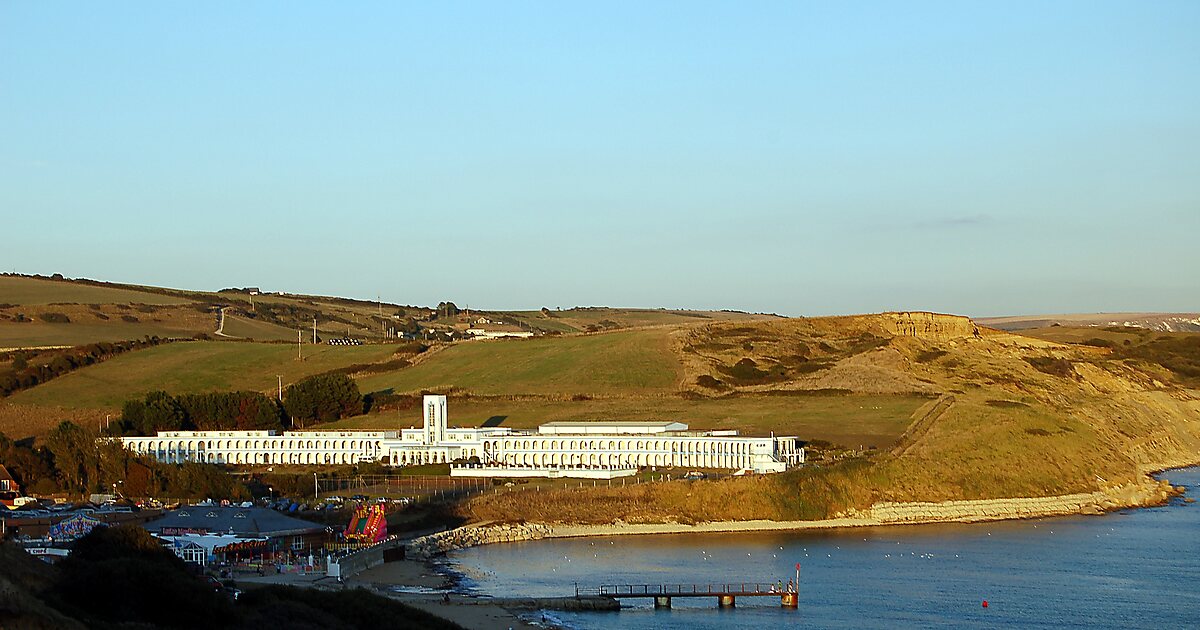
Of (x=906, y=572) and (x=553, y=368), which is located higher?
(x=553, y=368)

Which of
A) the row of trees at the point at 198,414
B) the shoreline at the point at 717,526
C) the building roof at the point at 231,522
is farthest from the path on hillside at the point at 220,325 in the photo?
the building roof at the point at 231,522

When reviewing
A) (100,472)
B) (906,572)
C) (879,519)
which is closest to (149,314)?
(100,472)

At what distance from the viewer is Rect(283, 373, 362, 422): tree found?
9381 centimetres

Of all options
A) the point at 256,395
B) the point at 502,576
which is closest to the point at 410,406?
the point at 256,395

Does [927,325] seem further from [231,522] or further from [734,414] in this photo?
[231,522]

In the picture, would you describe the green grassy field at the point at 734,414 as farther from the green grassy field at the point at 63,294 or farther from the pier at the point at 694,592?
the green grassy field at the point at 63,294

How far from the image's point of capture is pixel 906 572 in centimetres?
4962

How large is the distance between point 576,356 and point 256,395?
22.4 meters

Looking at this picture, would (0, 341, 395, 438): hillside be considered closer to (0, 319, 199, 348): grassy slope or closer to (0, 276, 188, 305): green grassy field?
(0, 319, 199, 348): grassy slope

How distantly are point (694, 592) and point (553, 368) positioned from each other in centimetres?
5833

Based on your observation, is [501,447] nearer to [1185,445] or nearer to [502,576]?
[502,576]

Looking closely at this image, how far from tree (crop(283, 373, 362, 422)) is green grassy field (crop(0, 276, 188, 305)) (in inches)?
2012

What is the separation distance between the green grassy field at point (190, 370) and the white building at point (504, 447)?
15.3 metres

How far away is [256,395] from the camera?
94125 millimetres
